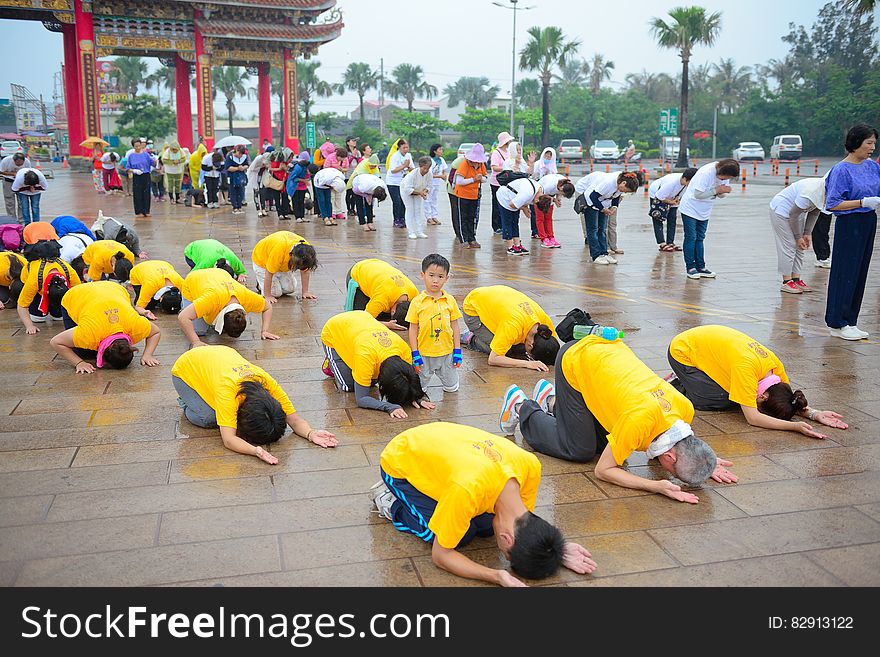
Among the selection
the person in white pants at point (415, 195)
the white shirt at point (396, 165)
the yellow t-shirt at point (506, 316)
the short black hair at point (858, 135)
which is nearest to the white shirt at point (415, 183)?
the person in white pants at point (415, 195)

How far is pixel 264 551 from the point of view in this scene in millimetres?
3746

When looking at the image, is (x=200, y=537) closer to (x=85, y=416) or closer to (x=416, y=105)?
(x=85, y=416)

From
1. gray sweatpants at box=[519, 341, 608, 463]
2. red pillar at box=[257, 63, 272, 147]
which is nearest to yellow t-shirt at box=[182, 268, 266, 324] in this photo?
gray sweatpants at box=[519, 341, 608, 463]

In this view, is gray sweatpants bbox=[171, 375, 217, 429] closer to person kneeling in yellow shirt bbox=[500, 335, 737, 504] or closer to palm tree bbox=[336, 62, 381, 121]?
person kneeling in yellow shirt bbox=[500, 335, 737, 504]

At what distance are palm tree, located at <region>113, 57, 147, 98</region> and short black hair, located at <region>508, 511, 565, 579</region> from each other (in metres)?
73.9

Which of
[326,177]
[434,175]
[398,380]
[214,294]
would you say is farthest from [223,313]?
[326,177]

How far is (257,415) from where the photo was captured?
4.77 metres

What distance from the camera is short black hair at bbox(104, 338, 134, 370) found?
645cm

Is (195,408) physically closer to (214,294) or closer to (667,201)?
(214,294)

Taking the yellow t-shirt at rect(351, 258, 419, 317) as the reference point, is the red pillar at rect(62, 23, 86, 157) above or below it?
above

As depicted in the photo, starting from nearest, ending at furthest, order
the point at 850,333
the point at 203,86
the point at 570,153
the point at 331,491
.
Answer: the point at 331,491
the point at 850,333
the point at 203,86
the point at 570,153

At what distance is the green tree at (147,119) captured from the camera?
5344 centimetres

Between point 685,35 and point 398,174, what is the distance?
25.2 metres
